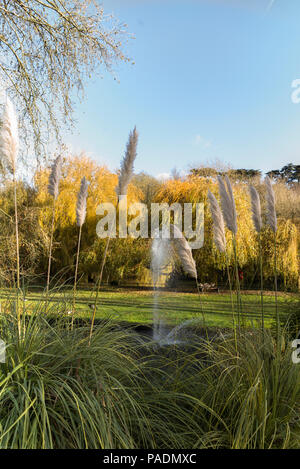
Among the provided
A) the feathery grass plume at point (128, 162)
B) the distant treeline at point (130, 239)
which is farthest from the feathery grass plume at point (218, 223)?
the distant treeline at point (130, 239)

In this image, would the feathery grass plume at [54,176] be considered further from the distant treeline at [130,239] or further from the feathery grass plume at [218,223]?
the distant treeline at [130,239]

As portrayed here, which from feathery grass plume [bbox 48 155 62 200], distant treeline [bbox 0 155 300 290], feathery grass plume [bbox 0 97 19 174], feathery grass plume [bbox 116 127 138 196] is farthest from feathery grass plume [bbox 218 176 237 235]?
distant treeline [bbox 0 155 300 290]

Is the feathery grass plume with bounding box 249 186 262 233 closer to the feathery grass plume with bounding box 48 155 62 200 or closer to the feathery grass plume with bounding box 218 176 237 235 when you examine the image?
the feathery grass plume with bounding box 218 176 237 235

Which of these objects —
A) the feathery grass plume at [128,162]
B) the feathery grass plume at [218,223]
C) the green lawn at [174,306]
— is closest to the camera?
the feathery grass plume at [128,162]

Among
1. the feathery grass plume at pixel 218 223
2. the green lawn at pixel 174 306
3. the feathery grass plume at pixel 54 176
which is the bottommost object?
the green lawn at pixel 174 306

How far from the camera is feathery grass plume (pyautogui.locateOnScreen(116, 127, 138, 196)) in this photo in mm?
2295

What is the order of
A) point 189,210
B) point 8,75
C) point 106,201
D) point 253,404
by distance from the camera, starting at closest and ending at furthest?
point 253,404 → point 8,75 → point 189,210 → point 106,201

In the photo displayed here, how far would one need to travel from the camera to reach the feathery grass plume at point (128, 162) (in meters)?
2.29

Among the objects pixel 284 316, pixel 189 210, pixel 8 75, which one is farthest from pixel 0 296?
pixel 189 210

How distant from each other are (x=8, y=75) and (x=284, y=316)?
230 inches

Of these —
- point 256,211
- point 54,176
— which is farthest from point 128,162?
point 256,211

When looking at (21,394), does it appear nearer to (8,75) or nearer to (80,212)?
(80,212)

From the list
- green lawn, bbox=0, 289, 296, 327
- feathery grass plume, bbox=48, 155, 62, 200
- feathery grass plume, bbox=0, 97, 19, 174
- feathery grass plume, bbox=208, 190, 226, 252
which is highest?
feathery grass plume, bbox=0, 97, 19, 174

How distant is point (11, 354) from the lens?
2037mm
